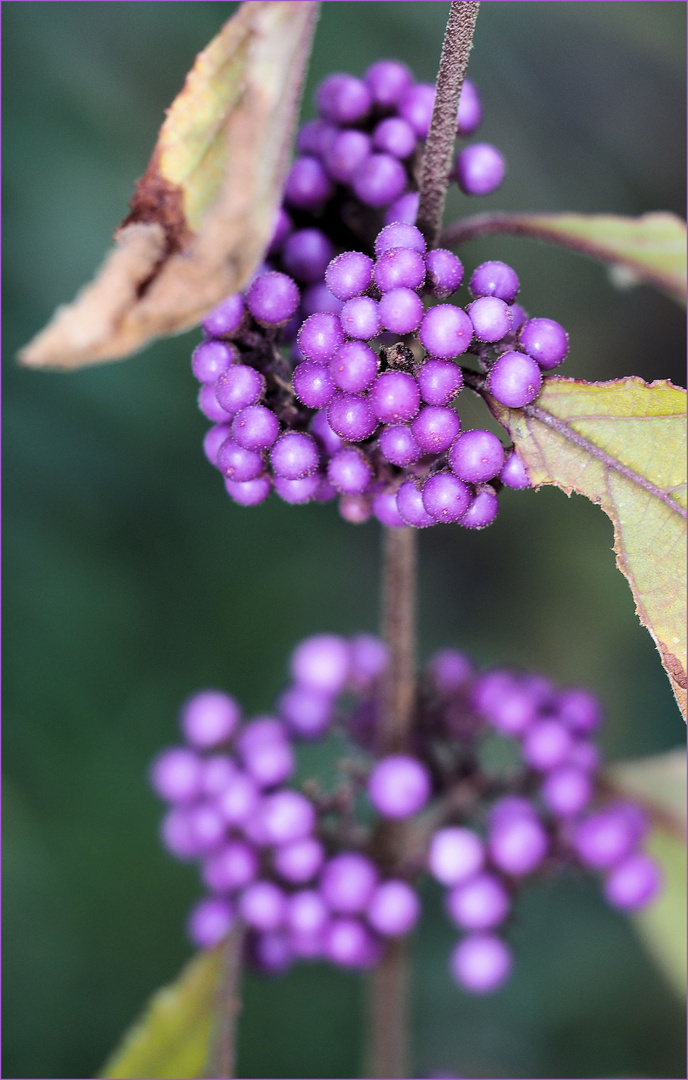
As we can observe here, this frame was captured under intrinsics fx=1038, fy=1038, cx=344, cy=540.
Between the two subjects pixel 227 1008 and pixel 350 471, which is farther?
pixel 227 1008

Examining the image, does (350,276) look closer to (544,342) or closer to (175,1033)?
(544,342)

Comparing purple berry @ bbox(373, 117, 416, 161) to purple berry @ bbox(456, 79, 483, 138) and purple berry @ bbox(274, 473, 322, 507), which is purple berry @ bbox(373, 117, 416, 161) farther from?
purple berry @ bbox(274, 473, 322, 507)

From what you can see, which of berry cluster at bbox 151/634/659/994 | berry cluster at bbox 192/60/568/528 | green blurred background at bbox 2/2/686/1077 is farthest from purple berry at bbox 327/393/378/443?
green blurred background at bbox 2/2/686/1077

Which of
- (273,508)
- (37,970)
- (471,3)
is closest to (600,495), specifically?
(471,3)

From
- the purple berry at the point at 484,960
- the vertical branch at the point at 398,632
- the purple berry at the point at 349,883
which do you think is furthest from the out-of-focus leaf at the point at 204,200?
the purple berry at the point at 484,960

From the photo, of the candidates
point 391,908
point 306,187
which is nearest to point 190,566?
point 391,908
